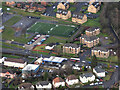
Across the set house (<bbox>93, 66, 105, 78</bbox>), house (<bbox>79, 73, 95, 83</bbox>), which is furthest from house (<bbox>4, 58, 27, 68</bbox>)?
house (<bbox>93, 66, 105, 78</bbox>)

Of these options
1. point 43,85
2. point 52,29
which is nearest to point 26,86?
point 43,85

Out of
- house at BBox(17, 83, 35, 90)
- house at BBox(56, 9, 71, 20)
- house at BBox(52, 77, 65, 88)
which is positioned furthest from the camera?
house at BBox(56, 9, 71, 20)

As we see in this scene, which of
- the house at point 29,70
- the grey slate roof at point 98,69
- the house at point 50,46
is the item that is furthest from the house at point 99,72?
the house at point 50,46

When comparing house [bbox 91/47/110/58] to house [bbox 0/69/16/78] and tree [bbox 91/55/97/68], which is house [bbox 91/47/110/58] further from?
house [bbox 0/69/16/78]

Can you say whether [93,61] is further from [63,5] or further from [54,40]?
[63,5]

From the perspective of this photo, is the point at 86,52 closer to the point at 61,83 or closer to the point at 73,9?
the point at 61,83

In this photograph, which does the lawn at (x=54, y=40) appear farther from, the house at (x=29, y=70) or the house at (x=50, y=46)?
the house at (x=29, y=70)
